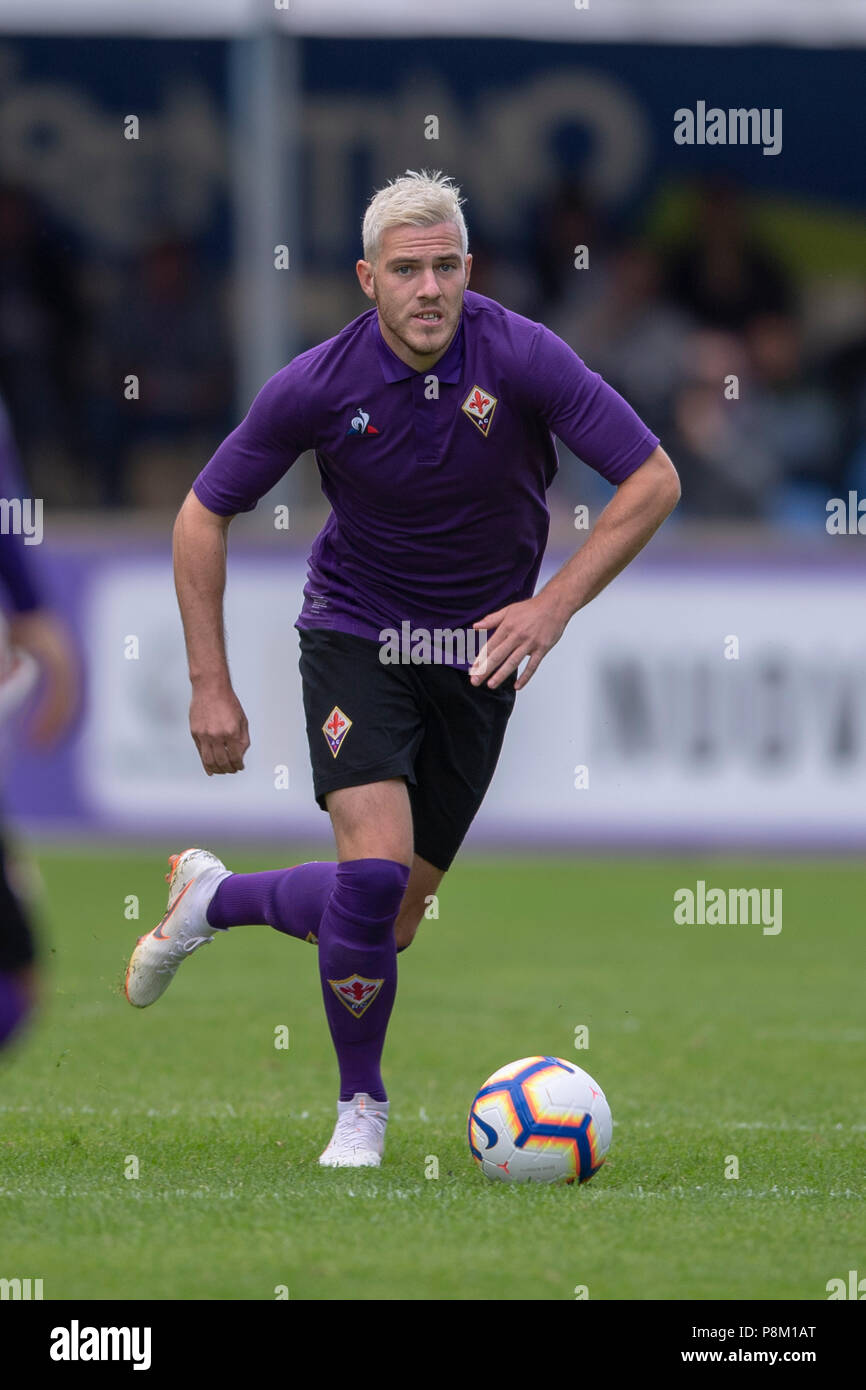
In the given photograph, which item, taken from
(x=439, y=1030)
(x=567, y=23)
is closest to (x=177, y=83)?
(x=567, y=23)

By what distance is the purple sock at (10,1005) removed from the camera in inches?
168

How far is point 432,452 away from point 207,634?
2.40 feet

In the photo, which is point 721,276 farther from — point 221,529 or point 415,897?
point 221,529

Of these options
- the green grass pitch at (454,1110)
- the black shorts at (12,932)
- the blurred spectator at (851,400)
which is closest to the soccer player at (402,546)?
the green grass pitch at (454,1110)

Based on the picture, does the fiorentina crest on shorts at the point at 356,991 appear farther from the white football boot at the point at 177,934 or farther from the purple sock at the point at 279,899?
the white football boot at the point at 177,934

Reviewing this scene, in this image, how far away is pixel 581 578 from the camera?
553 centimetres

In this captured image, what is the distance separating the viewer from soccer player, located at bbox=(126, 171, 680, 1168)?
18.2ft

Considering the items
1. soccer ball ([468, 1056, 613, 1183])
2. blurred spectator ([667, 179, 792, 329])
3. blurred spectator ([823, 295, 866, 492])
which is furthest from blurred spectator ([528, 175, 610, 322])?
soccer ball ([468, 1056, 613, 1183])

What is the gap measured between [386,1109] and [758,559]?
8438 millimetres

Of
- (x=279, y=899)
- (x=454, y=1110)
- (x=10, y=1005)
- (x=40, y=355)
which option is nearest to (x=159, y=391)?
(x=40, y=355)

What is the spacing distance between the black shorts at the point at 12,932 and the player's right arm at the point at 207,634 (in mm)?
1455
